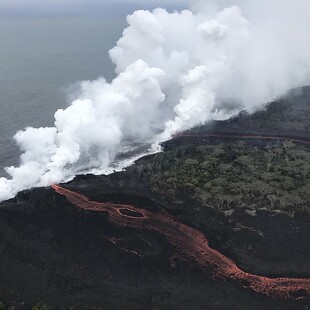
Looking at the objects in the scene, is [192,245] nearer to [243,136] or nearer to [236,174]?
[236,174]

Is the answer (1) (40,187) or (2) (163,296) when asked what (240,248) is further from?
(1) (40,187)

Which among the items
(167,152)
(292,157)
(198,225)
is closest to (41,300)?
(198,225)

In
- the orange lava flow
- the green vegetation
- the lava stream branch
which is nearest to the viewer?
the orange lava flow

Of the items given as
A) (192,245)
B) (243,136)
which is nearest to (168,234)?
(192,245)

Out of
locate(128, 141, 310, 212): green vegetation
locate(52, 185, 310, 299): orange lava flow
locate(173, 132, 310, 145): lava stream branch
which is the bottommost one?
locate(52, 185, 310, 299): orange lava flow

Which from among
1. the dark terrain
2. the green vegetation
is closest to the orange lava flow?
the dark terrain

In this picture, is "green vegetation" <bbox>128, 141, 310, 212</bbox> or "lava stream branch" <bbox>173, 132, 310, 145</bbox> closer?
"green vegetation" <bbox>128, 141, 310, 212</bbox>

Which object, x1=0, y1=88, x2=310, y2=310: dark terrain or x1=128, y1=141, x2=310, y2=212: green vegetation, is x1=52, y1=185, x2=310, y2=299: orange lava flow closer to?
x1=0, y1=88, x2=310, y2=310: dark terrain
